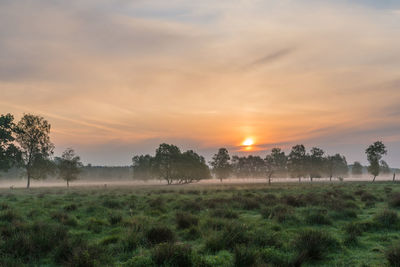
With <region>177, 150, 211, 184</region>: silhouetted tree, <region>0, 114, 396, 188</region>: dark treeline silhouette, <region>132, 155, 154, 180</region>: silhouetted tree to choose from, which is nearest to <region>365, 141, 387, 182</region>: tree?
<region>0, 114, 396, 188</region>: dark treeline silhouette

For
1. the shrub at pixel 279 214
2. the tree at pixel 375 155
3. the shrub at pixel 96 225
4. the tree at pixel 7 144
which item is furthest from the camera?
the tree at pixel 375 155

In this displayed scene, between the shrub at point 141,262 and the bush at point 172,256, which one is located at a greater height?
the bush at point 172,256

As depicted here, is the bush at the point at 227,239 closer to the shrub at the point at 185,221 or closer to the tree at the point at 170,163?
the shrub at the point at 185,221

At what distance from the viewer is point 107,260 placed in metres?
6.29

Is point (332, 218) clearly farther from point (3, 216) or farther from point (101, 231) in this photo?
point (3, 216)

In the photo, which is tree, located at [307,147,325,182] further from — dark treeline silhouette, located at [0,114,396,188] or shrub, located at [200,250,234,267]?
shrub, located at [200,250,234,267]

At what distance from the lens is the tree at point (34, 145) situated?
5441 cm

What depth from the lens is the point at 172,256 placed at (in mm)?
5961

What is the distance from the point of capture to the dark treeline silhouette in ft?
173

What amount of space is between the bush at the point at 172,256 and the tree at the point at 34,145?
59.8 metres

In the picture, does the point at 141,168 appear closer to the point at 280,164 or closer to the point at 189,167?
the point at 189,167

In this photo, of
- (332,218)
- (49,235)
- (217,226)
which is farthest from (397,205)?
(49,235)

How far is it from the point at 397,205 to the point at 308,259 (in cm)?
Result: 1391

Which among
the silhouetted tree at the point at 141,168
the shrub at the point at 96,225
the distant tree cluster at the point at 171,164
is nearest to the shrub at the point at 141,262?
the shrub at the point at 96,225
